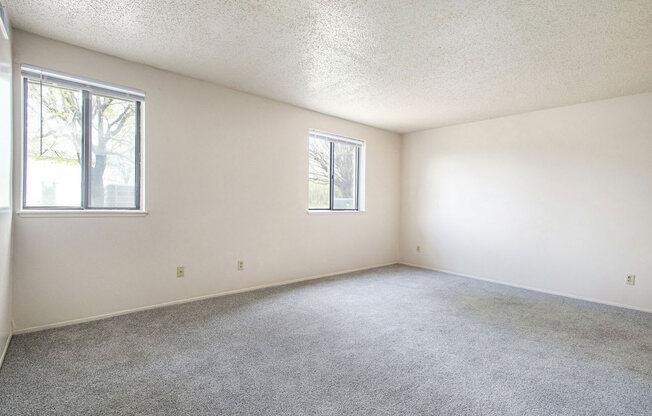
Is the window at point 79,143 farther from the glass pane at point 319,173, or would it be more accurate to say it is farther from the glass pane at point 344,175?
the glass pane at point 344,175

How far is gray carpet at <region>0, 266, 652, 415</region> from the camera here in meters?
1.78

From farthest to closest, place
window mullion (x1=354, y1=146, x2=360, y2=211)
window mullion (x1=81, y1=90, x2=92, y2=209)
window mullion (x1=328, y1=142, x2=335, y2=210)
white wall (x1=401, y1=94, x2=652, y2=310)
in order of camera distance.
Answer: window mullion (x1=354, y1=146, x2=360, y2=211) < window mullion (x1=328, y1=142, x2=335, y2=210) < white wall (x1=401, y1=94, x2=652, y2=310) < window mullion (x1=81, y1=90, x2=92, y2=209)

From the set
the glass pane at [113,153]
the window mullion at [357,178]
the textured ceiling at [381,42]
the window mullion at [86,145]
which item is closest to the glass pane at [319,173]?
the window mullion at [357,178]

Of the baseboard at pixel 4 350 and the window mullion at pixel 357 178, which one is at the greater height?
the window mullion at pixel 357 178

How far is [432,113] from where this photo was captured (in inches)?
179

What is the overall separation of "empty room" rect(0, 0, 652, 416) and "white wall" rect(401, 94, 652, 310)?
3cm

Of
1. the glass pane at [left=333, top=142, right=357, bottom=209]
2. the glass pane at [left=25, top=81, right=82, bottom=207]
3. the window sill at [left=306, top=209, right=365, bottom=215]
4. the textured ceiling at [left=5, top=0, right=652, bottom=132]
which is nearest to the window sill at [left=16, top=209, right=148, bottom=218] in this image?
the glass pane at [left=25, top=81, right=82, bottom=207]

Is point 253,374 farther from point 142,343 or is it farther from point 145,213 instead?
point 145,213

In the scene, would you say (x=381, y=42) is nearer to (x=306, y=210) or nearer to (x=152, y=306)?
(x=306, y=210)

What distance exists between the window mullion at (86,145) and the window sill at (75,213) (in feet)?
0.41

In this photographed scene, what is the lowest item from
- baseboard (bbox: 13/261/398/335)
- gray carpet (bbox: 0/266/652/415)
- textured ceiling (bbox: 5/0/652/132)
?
gray carpet (bbox: 0/266/652/415)

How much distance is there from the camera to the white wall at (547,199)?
3.65 m

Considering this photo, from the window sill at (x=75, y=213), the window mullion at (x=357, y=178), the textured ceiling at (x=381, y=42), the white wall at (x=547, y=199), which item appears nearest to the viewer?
the textured ceiling at (x=381, y=42)

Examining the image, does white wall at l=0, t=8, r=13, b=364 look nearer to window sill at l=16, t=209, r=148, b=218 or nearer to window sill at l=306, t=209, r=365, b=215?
window sill at l=16, t=209, r=148, b=218
